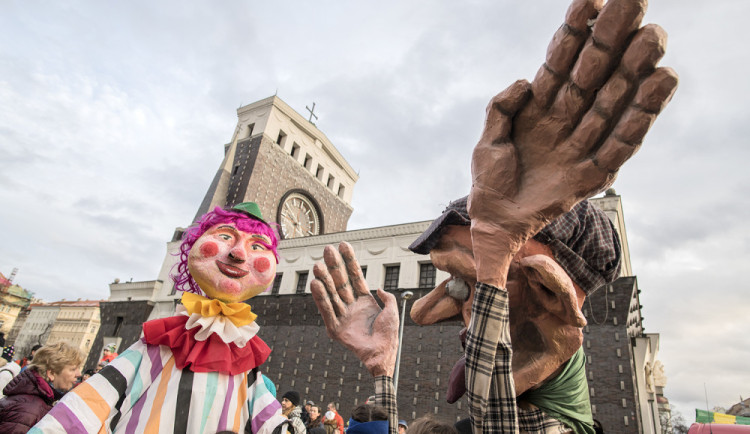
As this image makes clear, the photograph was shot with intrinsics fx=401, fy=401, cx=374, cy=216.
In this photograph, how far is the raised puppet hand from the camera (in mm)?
2535

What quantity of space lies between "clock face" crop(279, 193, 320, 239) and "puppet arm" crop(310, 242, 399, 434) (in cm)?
2066

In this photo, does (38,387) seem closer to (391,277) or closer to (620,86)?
(620,86)

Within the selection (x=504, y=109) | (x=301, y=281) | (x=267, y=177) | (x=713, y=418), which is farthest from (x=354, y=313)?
(x=267, y=177)

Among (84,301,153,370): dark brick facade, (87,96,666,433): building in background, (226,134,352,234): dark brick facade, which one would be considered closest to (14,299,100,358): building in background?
(84,301,153,370): dark brick facade

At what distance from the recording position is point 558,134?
1.44 metres

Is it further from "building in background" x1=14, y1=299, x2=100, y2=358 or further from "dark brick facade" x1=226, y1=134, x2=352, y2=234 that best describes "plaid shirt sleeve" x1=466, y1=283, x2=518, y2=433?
"building in background" x1=14, y1=299, x2=100, y2=358

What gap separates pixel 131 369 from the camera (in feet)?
6.91

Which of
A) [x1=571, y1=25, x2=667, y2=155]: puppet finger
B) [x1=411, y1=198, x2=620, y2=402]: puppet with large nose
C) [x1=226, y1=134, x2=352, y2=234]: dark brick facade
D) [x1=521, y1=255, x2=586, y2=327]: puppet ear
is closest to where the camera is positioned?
[x1=571, y1=25, x2=667, y2=155]: puppet finger

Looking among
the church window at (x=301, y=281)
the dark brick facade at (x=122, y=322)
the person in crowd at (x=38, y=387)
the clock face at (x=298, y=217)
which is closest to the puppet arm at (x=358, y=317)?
the person in crowd at (x=38, y=387)

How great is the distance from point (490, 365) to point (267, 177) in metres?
23.1

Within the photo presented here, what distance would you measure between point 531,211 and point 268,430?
185 centimetres

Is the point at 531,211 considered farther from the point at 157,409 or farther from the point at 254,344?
the point at 157,409

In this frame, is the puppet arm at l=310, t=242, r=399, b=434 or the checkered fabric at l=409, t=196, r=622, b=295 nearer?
the checkered fabric at l=409, t=196, r=622, b=295

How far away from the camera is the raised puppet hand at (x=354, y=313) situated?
254cm
